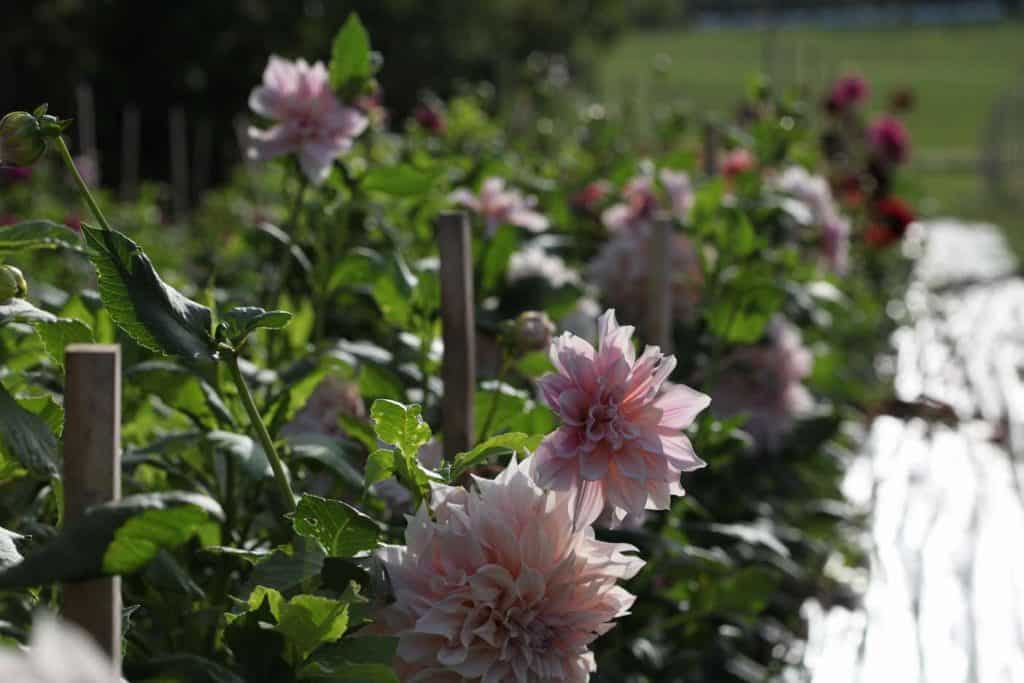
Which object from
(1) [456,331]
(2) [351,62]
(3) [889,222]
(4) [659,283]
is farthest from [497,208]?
(3) [889,222]

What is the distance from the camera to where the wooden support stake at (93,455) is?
69cm

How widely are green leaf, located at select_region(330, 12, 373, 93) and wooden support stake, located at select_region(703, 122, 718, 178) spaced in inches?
68.0

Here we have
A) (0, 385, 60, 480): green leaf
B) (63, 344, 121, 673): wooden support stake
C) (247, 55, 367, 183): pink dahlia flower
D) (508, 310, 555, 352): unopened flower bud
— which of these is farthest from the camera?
(247, 55, 367, 183): pink dahlia flower

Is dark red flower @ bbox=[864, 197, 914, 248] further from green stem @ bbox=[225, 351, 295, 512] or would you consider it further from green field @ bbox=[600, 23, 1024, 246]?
green field @ bbox=[600, 23, 1024, 246]

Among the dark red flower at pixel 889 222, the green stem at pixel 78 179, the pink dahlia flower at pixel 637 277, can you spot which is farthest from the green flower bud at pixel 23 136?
the dark red flower at pixel 889 222

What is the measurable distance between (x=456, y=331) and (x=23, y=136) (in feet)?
1.68

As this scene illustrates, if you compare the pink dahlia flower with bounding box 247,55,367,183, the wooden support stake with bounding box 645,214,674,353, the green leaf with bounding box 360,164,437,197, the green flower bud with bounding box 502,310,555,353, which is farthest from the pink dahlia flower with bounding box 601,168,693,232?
the green flower bud with bounding box 502,310,555,353

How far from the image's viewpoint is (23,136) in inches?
34.7

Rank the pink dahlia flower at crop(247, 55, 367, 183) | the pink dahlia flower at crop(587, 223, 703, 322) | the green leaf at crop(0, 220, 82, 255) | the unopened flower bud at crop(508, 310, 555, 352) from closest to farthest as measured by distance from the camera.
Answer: the green leaf at crop(0, 220, 82, 255)
the unopened flower bud at crop(508, 310, 555, 352)
the pink dahlia flower at crop(247, 55, 367, 183)
the pink dahlia flower at crop(587, 223, 703, 322)

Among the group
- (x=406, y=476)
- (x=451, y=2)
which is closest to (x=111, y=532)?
(x=406, y=476)

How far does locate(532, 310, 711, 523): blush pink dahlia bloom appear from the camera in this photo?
2.92 feet

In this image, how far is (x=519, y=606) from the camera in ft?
2.92

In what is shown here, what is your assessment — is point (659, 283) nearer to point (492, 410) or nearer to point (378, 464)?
point (492, 410)

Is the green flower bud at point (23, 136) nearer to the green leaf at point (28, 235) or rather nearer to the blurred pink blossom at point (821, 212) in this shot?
the green leaf at point (28, 235)
